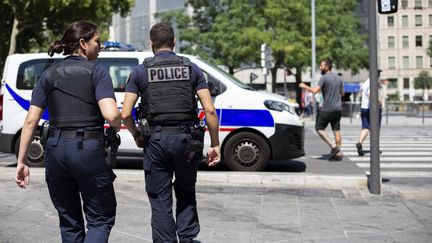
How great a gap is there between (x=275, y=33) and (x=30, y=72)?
2673 cm

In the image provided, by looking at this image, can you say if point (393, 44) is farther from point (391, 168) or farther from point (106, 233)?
point (106, 233)

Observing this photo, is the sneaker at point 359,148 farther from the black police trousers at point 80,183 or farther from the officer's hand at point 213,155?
the black police trousers at point 80,183

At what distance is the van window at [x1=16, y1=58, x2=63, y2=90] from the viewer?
9830mm

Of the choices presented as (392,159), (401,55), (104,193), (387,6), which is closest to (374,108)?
(387,6)

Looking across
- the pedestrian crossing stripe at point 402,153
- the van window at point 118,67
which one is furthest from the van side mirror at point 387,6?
the pedestrian crossing stripe at point 402,153

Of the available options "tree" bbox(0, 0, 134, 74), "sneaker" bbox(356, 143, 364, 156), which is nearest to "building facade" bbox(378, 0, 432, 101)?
"tree" bbox(0, 0, 134, 74)

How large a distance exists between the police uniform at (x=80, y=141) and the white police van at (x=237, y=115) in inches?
206

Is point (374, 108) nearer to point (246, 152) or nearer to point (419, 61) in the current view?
point (246, 152)

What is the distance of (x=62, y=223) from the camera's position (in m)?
4.10

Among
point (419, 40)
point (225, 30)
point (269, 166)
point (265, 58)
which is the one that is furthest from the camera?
point (419, 40)

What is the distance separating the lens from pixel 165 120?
4652mm

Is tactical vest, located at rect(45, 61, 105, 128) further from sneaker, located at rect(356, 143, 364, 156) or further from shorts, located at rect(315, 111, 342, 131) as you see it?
sneaker, located at rect(356, 143, 364, 156)

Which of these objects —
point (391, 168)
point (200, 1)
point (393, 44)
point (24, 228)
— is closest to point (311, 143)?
point (391, 168)

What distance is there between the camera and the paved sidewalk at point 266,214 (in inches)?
218
